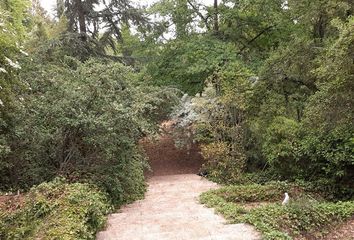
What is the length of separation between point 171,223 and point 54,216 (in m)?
1.97

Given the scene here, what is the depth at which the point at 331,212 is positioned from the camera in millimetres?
6680

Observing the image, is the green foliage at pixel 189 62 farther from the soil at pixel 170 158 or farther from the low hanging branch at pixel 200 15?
the soil at pixel 170 158

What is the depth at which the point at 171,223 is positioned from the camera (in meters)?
6.15

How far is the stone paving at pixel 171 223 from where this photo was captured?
536cm

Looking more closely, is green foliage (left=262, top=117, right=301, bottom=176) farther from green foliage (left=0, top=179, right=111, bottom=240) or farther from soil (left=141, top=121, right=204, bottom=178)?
green foliage (left=0, top=179, right=111, bottom=240)

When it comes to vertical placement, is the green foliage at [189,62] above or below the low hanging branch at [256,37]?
below

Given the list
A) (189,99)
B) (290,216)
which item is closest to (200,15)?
(189,99)

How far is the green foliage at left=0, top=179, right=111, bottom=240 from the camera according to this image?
15.3 ft

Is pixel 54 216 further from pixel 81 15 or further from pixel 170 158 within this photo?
pixel 170 158

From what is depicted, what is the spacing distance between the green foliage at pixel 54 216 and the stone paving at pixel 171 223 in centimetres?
53

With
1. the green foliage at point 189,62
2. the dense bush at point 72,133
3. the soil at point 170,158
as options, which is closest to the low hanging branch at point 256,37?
the green foliage at point 189,62

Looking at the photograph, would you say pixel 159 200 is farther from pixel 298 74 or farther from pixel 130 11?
pixel 130 11

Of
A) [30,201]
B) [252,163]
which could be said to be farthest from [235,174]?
[30,201]

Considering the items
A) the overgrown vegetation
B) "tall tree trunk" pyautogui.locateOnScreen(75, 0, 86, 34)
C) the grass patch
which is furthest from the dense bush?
"tall tree trunk" pyautogui.locateOnScreen(75, 0, 86, 34)
